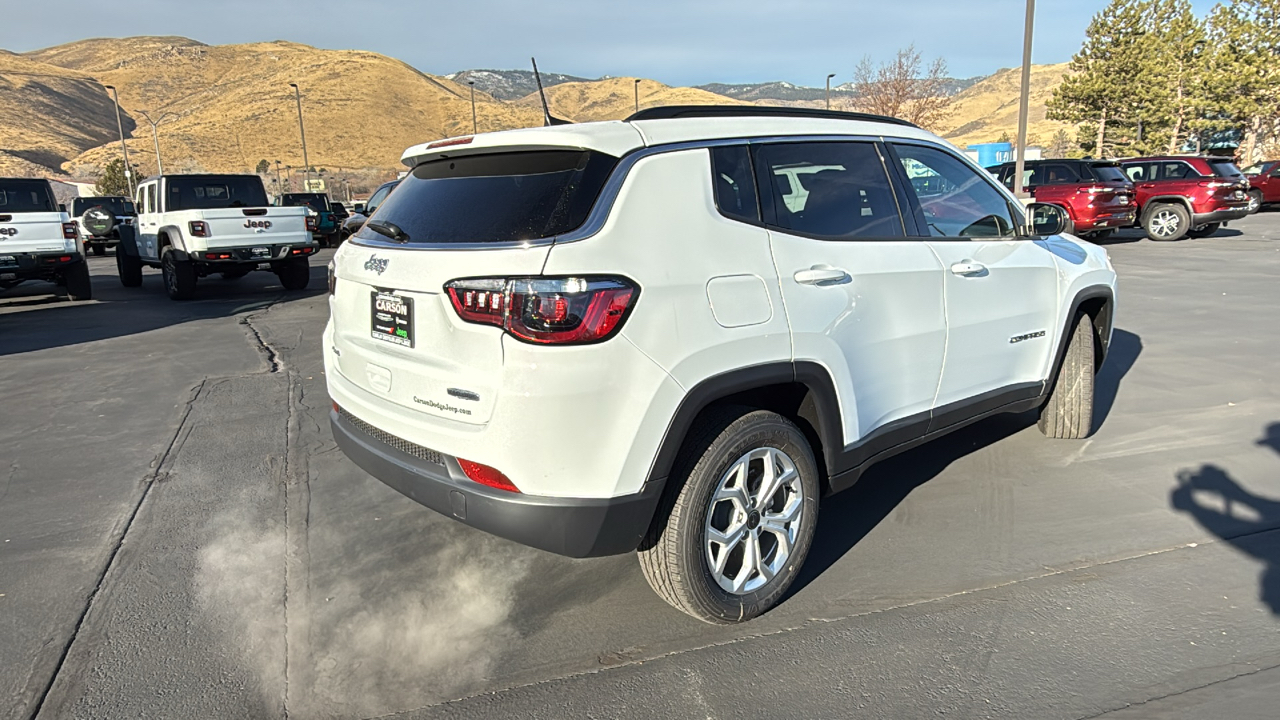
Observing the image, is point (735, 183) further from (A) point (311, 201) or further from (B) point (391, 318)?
(A) point (311, 201)

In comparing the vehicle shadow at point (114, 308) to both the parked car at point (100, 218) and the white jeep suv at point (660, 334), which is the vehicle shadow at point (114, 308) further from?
the white jeep suv at point (660, 334)

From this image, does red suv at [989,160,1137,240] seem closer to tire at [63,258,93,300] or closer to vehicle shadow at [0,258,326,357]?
vehicle shadow at [0,258,326,357]

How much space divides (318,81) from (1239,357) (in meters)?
115

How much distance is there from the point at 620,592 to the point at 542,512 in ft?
2.90

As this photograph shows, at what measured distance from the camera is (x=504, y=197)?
9.00 feet

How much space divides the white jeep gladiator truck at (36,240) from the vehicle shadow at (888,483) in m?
12.3

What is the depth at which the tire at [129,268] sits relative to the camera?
14.5 metres

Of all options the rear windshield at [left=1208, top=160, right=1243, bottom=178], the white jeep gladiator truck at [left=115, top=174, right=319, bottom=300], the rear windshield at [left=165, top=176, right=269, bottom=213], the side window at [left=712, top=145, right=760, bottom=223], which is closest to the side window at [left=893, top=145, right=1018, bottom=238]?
the side window at [left=712, top=145, right=760, bottom=223]

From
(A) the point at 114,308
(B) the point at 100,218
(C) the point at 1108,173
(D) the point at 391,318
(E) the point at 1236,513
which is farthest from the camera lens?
(B) the point at 100,218

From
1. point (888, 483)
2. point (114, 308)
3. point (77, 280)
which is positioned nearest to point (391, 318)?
point (888, 483)

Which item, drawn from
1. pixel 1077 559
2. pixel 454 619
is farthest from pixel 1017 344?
pixel 454 619

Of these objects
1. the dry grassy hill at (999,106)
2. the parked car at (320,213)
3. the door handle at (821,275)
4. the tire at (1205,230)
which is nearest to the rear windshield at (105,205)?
the parked car at (320,213)

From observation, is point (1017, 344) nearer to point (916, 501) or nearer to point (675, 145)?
point (916, 501)

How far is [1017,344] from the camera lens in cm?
410
